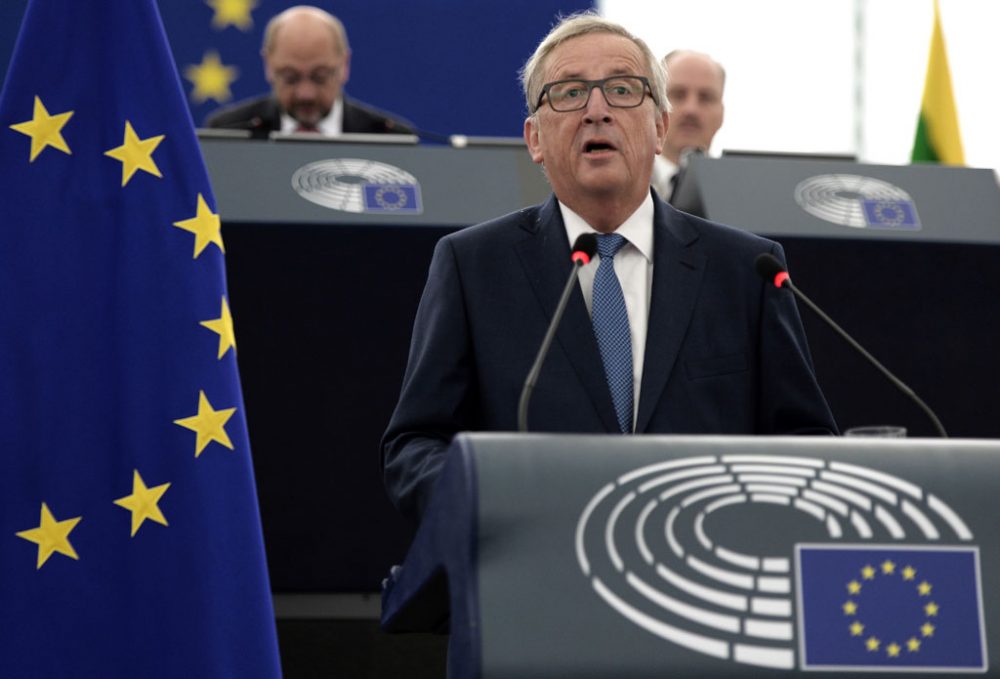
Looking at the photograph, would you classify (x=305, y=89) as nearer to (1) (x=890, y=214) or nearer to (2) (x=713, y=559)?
(1) (x=890, y=214)

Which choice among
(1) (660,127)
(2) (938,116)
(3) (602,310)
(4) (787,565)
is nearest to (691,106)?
(2) (938,116)

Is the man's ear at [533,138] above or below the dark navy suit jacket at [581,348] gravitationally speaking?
above

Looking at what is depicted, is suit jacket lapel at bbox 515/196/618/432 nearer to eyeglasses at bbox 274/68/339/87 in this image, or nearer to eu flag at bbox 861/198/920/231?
eu flag at bbox 861/198/920/231

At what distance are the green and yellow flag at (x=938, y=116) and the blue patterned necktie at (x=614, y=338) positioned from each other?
13.2ft

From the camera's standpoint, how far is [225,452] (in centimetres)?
284

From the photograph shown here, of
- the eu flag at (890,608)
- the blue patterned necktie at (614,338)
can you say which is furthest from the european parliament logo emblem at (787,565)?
the blue patterned necktie at (614,338)

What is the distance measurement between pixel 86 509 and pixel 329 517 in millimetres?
1031

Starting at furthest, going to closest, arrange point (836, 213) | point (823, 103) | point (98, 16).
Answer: point (823, 103), point (836, 213), point (98, 16)

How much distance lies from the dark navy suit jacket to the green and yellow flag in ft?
12.7

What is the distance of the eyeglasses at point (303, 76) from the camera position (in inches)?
209

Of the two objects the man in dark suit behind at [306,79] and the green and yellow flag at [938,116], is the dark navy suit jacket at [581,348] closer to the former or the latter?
the man in dark suit behind at [306,79]

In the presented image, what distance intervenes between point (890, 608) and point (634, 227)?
0.90 m

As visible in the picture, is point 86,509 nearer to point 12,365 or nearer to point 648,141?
point 12,365

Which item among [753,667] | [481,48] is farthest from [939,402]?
[481,48]
